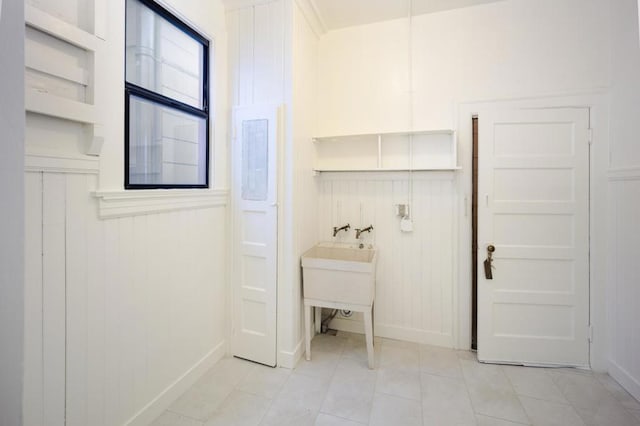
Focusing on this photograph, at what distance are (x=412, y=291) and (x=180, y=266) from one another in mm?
1983

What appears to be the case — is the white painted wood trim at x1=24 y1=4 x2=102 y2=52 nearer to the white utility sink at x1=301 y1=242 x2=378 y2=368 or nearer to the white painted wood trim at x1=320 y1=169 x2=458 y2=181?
the white utility sink at x1=301 y1=242 x2=378 y2=368

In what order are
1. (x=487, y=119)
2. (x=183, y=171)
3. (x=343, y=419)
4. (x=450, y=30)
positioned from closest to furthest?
(x=343, y=419), (x=183, y=171), (x=487, y=119), (x=450, y=30)

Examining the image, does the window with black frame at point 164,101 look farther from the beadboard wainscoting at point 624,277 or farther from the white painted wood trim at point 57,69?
the beadboard wainscoting at point 624,277

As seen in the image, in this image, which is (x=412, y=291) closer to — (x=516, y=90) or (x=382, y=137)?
(x=382, y=137)

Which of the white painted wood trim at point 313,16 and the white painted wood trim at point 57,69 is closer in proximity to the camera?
the white painted wood trim at point 57,69

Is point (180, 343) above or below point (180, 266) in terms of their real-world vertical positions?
below

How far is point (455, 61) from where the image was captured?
8.08 feet

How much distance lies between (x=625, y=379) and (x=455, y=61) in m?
2.72

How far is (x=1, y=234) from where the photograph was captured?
1.66ft

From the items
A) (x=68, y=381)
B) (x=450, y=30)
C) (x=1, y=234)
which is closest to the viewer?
(x=1, y=234)

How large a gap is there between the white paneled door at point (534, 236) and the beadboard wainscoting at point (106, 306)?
2.30 meters

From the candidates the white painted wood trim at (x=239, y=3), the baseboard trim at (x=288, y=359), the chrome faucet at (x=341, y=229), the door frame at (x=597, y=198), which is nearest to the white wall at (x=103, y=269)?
the white painted wood trim at (x=239, y=3)

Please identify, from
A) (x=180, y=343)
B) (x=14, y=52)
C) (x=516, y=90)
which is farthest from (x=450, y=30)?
(x=180, y=343)

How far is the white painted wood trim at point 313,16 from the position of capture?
2326 mm
